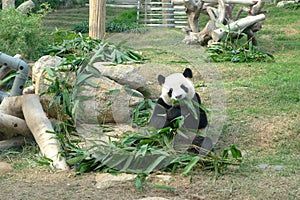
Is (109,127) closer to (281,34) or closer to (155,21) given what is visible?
(281,34)

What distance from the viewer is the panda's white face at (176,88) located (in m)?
5.19

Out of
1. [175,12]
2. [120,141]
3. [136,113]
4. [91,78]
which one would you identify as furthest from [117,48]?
[175,12]

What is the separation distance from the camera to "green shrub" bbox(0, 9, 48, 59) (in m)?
8.84

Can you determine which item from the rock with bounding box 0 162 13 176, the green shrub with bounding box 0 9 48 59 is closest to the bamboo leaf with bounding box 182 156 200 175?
the rock with bounding box 0 162 13 176

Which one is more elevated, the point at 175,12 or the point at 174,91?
the point at 174,91

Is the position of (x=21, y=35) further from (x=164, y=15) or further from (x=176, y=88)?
(x=164, y=15)

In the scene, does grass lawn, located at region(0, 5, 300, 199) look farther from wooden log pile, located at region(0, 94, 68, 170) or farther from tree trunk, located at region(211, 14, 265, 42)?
tree trunk, located at region(211, 14, 265, 42)

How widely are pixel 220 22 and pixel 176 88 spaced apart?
235 inches

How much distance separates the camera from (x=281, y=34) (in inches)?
540

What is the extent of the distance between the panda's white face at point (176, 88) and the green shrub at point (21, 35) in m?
4.08

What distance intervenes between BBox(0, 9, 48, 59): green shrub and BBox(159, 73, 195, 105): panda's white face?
408 cm

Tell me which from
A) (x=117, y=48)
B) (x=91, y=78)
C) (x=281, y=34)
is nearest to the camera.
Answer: (x=91, y=78)

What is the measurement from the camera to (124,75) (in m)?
6.62

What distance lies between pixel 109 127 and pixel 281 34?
342 inches
